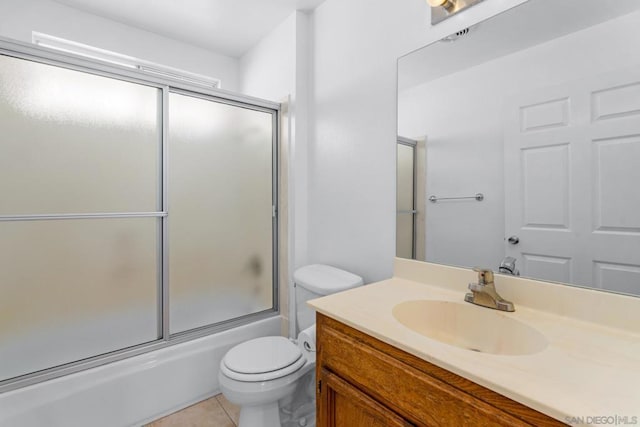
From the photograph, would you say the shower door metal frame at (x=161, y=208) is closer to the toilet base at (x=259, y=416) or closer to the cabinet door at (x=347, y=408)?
the toilet base at (x=259, y=416)

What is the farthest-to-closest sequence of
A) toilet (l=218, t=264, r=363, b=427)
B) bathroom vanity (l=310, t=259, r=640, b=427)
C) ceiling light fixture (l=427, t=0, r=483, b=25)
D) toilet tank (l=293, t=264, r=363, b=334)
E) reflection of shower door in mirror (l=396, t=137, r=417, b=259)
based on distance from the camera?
toilet tank (l=293, t=264, r=363, b=334) → reflection of shower door in mirror (l=396, t=137, r=417, b=259) → toilet (l=218, t=264, r=363, b=427) → ceiling light fixture (l=427, t=0, r=483, b=25) → bathroom vanity (l=310, t=259, r=640, b=427)

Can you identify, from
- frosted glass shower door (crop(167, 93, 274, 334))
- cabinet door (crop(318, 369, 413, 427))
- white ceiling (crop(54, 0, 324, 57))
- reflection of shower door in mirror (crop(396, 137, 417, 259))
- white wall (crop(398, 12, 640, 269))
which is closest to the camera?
cabinet door (crop(318, 369, 413, 427))

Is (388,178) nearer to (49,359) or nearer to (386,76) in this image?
(386,76)

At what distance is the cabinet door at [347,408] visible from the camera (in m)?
0.81

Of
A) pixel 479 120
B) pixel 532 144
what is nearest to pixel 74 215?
pixel 479 120

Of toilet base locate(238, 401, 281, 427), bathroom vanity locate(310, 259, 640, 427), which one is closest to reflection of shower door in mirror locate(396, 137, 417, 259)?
bathroom vanity locate(310, 259, 640, 427)

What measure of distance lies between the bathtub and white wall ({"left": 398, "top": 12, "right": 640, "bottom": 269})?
1.49 metres

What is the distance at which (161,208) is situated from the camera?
1.74 meters

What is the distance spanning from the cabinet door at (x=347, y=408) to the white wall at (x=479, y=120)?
66cm

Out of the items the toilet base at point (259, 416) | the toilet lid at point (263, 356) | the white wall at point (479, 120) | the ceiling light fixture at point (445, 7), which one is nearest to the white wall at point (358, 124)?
the ceiling light fixture at point (445, 7)

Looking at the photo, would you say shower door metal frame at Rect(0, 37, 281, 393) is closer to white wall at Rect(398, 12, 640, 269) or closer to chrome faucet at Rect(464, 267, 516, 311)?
white wall at Rect(398, 12, 640, 269)

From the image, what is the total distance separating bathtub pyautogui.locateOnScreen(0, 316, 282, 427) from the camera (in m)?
1.38

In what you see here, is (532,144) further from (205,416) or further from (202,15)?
(202,15)

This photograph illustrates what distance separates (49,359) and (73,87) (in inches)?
52.1
